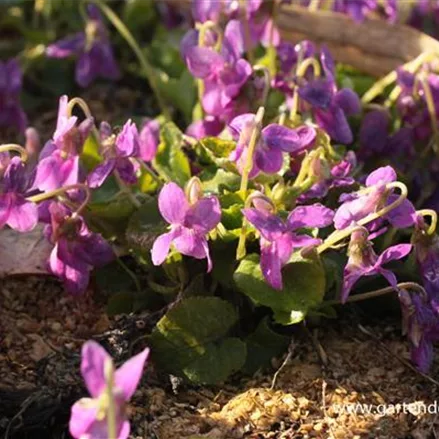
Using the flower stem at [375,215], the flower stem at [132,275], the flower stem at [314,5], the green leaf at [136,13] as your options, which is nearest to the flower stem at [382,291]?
the flower stem at [375,215]

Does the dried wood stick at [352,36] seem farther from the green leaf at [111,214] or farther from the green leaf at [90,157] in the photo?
the green leaf at [111,214]

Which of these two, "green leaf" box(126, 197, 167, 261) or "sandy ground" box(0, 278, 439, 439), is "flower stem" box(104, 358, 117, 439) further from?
"green leaf" box(126, 197, 167, 261)

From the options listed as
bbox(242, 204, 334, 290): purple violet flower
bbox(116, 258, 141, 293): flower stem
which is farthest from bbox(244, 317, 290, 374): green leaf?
bbox(116, 258, 141, 293): flower stem

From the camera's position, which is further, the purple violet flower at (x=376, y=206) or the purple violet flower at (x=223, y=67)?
the purple violet flower at (x=223, y=67)

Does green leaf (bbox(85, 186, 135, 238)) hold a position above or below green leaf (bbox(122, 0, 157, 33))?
above

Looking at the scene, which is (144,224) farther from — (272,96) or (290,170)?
(272,96)

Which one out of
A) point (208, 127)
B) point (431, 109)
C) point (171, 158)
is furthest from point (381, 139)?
point (171, 158)

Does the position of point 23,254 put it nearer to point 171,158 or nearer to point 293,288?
point 171,158
